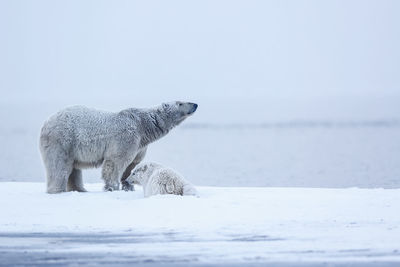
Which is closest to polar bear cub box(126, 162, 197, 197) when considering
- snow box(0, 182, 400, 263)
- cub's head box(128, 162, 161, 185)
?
snow box(0, 182, 400, 263)

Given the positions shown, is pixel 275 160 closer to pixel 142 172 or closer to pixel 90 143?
pixel 90 143

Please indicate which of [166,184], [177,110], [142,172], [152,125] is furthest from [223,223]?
[177,110]

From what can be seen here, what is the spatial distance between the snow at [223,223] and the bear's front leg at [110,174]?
0.53 m

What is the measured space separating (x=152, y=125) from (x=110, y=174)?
4.07 feet

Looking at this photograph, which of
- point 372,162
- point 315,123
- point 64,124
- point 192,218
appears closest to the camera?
point 192,218

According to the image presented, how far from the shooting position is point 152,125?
12.5 metres

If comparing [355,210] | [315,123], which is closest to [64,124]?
[355,210]

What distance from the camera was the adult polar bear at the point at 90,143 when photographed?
11461mm

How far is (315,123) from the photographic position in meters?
82.4

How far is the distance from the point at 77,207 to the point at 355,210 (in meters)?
3.37

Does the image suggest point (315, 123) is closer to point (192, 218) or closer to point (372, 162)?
point (372, 162)

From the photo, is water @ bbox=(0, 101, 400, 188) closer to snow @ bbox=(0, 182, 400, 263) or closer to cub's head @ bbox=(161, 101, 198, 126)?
cub's head @ bbox=(161, 101, 198, 126)

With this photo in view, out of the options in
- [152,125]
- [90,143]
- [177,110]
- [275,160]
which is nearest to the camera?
[90,143]

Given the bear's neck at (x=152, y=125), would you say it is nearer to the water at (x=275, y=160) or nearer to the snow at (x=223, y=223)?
the snow at (x=223, y=223)
